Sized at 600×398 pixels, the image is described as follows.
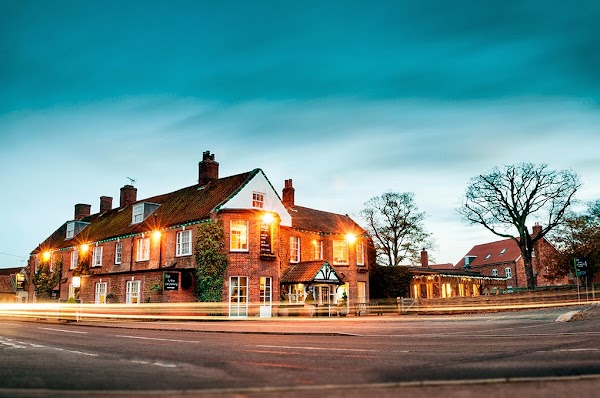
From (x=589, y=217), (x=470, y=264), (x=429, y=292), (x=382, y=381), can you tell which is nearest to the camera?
(x=382, y=381)

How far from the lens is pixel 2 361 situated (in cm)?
1107

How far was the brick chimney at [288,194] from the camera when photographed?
43.2m

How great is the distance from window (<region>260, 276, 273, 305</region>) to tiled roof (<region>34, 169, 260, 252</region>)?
5540 mm

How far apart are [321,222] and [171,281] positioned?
15.7 meters

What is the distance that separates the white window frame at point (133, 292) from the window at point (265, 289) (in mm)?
8741

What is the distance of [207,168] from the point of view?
39031mm

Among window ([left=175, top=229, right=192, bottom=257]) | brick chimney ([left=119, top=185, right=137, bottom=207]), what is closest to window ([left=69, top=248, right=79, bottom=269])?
brick chimney ([left=119, top=185, right=137, bottom=207])

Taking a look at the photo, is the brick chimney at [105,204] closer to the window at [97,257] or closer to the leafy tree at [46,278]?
the leafy tree at [46,278]

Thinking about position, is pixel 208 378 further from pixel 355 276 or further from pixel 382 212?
pixel 382 212

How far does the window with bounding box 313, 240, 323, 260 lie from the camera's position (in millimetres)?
40719

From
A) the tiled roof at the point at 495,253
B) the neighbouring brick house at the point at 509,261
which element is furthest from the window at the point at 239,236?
the tiled roof at the point at 495,253

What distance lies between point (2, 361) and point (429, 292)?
50193 millimetres

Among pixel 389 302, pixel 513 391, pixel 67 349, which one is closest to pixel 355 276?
pixel 389 302

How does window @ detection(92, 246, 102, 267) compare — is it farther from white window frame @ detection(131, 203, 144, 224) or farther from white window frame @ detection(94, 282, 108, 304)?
white window frame @ detection(131, 203, 144, 224)
